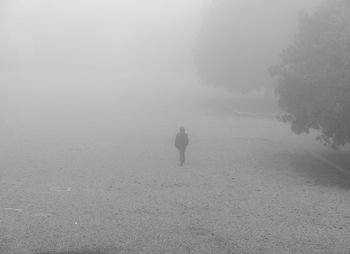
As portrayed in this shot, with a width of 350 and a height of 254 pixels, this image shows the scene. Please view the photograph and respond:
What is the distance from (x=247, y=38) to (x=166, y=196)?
3282 centimetres

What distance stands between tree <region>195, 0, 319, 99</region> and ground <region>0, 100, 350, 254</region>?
54.8ft

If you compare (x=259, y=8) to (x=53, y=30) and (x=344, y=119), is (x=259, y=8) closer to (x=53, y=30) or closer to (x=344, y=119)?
(x=344, y=119)

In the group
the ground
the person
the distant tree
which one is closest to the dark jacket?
the person

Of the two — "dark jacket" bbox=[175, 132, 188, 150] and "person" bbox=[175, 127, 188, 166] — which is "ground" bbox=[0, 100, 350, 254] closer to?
"person" bbox=[175, 127, 188, 166]

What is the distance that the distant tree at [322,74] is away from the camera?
21.4m

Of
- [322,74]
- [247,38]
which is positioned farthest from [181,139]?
[247,38]

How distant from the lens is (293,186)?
19.1 m

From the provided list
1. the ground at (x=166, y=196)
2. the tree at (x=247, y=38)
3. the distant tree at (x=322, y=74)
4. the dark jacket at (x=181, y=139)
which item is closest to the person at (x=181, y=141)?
the dark jacket at (x=181, y=139)

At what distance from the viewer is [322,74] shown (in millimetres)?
22141

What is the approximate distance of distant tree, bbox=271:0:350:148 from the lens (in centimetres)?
2144

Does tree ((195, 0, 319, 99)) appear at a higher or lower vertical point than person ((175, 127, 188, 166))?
higher

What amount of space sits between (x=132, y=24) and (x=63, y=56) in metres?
22.4

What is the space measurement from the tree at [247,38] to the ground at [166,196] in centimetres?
1670

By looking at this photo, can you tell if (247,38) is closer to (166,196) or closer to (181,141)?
(181,141)
